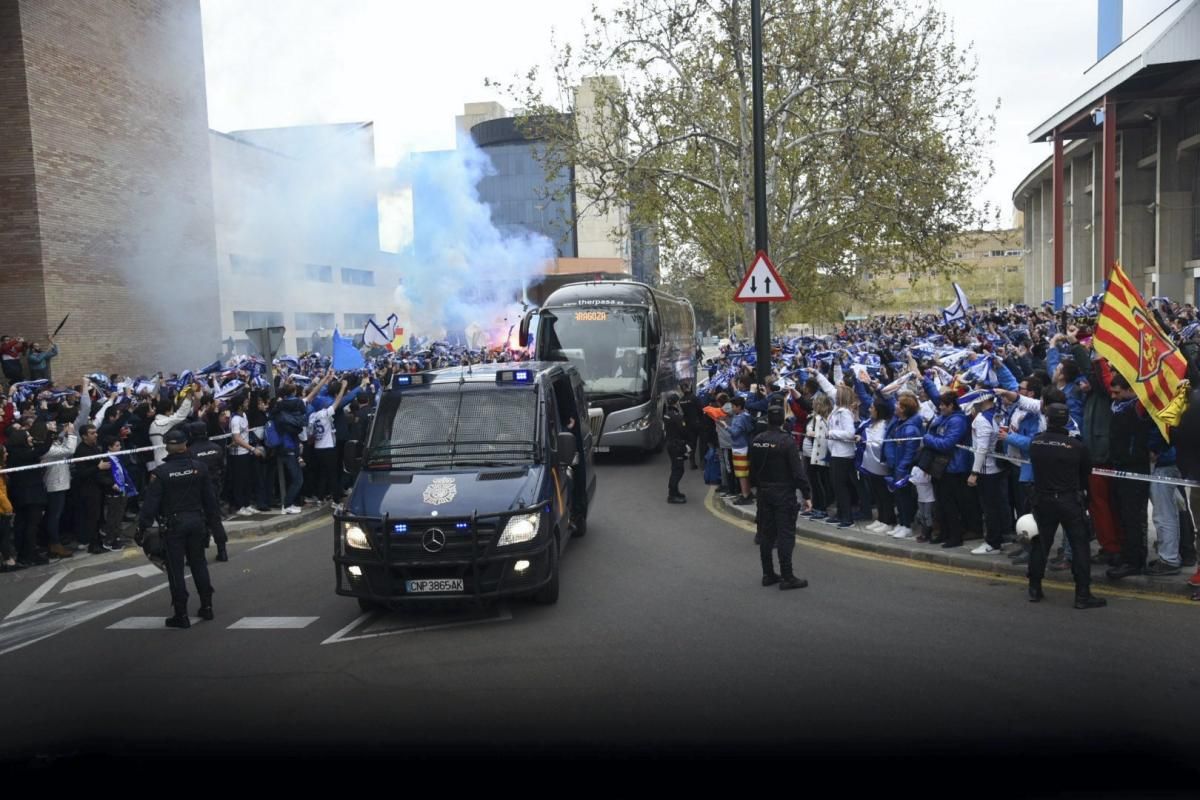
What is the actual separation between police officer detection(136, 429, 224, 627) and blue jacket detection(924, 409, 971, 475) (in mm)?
6925

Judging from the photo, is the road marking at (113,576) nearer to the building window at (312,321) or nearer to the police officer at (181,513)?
the police officer at (181,513)

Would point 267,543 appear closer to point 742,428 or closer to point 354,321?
point 742,428

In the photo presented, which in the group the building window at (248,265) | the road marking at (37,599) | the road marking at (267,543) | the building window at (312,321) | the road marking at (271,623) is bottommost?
the road marking at (267,543)

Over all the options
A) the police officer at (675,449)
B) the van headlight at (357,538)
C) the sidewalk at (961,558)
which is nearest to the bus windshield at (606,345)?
the police officer at (675,449)

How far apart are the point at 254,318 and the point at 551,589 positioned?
3640cm

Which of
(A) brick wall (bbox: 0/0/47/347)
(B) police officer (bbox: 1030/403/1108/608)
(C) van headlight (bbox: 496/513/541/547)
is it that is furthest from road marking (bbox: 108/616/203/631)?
(A) brick wall (bbox: 0/0/47/347)

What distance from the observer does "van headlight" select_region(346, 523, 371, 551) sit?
26.1 ft

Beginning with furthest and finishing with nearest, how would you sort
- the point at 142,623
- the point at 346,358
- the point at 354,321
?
the point at 354,321 → the point at 346,358 → the point at 142,623

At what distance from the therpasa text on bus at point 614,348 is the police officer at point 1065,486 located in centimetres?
1105

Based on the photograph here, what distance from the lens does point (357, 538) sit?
800 centimetres

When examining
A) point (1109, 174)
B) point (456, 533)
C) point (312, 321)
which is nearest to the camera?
point (456, 533)

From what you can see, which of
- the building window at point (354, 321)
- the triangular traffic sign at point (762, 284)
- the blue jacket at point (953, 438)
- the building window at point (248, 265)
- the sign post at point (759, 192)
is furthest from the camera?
the building window at point (354, 321)

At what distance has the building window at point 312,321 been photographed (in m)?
47.2

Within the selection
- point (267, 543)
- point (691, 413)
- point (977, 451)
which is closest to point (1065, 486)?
point (977, 451)
